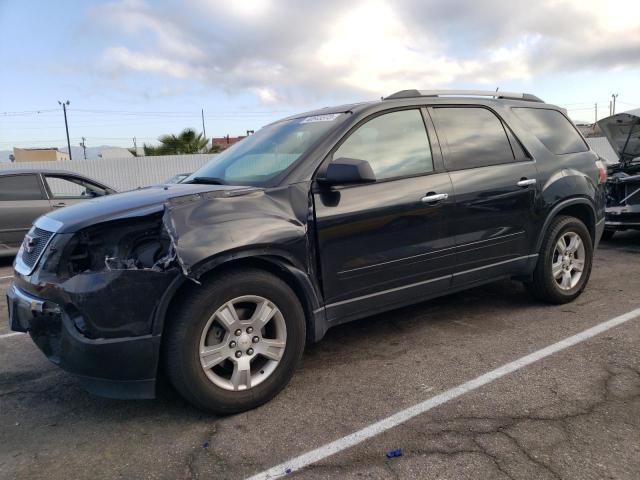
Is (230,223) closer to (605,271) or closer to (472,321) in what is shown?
(472,321)

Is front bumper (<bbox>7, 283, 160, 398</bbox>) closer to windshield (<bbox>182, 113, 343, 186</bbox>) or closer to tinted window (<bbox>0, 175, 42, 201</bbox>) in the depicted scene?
windshield (<bbox>182, 113, 343, 186</bbox>)

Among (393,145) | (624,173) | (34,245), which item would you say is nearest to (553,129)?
(393,145)

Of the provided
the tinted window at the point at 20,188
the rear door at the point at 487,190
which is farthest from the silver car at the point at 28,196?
the rear door at the point at 487,190

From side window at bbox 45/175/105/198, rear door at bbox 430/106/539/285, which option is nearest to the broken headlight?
rear door at bbox 430/106/539/285

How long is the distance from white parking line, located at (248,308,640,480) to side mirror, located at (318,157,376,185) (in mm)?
1396

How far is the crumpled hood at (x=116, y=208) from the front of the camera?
2805mm

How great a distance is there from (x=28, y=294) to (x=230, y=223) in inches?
48.6

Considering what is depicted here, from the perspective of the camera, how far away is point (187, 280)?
2.76 m

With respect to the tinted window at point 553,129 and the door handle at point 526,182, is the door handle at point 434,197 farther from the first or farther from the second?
the tinted window at point 553,129

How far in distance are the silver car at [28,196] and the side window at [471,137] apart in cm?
555

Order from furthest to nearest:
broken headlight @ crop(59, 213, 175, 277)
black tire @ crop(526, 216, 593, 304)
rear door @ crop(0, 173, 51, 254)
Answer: rear door @ crop(0, 173, 51, 254) → black tire @ crop(526, 216, 593, 304) → broken headlight @ crop(59, 213, 175, 277)

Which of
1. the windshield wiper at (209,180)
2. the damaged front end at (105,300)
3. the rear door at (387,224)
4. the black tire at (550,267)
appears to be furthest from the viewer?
the black tire at (550,267)

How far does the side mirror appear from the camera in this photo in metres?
3.13


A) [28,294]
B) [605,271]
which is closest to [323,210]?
[28,294]
